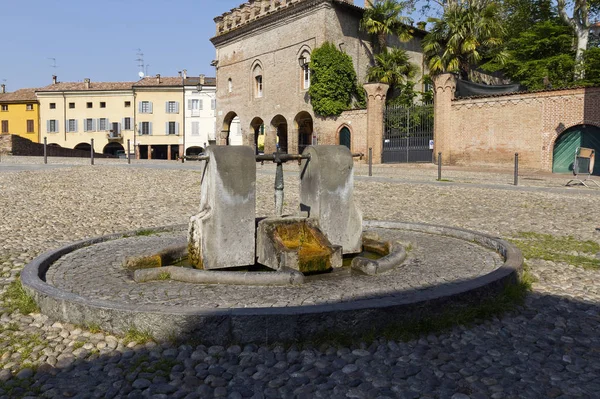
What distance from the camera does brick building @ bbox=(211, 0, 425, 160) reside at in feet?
94.9

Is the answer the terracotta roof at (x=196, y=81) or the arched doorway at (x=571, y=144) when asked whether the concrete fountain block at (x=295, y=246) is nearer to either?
the arched doorway at (x=571, y=144)

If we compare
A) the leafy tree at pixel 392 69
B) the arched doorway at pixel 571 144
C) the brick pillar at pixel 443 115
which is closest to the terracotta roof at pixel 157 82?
the leafy tree at pixel 392 69

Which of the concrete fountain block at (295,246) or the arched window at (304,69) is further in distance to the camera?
the arched window at (304,69)

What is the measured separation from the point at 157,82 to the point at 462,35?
128 ft

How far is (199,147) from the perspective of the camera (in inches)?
2303

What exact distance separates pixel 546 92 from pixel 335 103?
35.3 ft

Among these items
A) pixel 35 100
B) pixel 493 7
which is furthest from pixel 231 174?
pixel 35 100

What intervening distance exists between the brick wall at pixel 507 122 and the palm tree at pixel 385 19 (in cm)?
719

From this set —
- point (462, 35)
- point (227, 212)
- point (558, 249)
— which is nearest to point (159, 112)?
point (462, 35)

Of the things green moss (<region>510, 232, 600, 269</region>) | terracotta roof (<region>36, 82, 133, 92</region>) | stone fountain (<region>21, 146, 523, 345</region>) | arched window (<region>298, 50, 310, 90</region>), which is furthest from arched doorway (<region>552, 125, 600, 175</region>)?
terracotta roof (<region>36, 82, 133, 92</region>)

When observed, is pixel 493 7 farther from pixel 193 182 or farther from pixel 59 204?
pixel 59 204

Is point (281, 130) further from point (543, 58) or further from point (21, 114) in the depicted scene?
point (21, 114)

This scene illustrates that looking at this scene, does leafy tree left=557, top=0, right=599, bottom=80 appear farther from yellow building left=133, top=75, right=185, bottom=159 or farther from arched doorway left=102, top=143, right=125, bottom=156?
arched doorway left=102, top=143, right=125, bottom=156

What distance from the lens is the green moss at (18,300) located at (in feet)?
12.8
